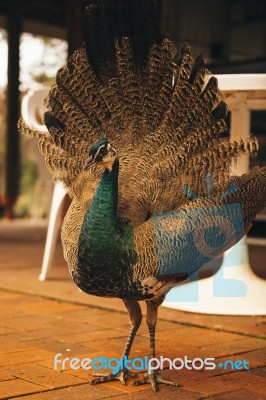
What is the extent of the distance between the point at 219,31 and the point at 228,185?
5805mm

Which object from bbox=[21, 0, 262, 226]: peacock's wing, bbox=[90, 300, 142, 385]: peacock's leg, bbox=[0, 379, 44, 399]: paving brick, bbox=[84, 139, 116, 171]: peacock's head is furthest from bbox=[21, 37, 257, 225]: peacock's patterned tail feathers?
bbox=[0, 379, 44, 399]: paving brick

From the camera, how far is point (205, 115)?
106 inches

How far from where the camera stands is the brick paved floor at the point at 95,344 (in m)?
2.31

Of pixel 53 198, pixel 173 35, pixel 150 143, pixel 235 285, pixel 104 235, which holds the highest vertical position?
pixel 173 35

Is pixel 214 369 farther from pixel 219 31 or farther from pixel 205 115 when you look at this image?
pixel 219 31

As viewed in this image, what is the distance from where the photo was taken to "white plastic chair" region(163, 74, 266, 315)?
3475 millimetres

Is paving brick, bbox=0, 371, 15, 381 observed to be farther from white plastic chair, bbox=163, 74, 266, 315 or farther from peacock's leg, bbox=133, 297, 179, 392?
white plastic chair, bbox=163, 74, 266, 315

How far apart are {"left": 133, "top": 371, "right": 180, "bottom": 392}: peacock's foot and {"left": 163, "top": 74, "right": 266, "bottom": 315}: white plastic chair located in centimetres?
107

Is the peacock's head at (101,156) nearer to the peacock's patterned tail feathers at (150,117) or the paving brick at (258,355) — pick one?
the peacock's patterned tail feathers at (150,117)

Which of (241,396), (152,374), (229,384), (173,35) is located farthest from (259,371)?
(173,35)

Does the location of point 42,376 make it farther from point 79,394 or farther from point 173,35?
point 173,35

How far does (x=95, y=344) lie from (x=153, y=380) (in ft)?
1.88

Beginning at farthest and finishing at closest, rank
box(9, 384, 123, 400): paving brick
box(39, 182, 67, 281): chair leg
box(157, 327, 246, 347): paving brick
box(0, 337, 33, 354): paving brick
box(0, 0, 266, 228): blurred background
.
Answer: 1. box(0, 0, 266, 228): blurred background
2. box(39, 182, 67, 281): chair leg
3. box(157, 327, 246, 347): paving brick
4. box(0, 337, 33, 354): paving brick
5. box(9, 384, 123, 400): paving brick

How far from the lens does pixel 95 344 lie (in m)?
2.90
